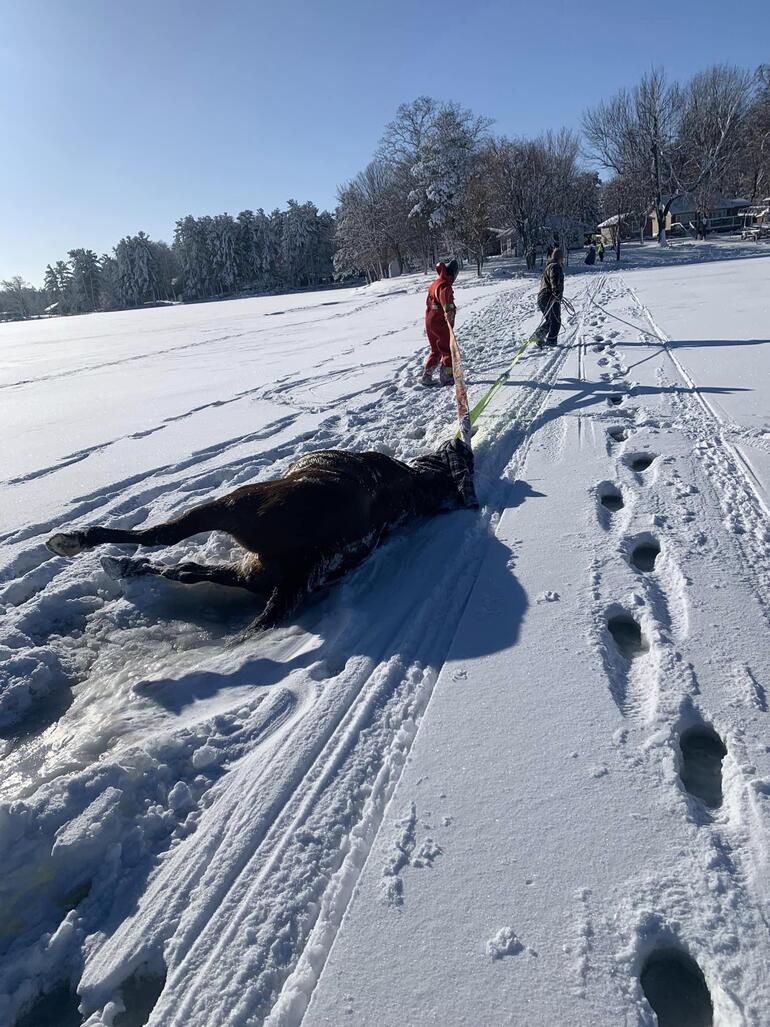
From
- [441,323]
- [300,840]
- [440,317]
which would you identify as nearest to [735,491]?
[300,840]

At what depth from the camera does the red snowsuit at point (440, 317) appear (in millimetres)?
8062

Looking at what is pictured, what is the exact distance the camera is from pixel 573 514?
3936mm

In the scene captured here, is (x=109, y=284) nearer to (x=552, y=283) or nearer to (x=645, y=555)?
(x=552, y=283)

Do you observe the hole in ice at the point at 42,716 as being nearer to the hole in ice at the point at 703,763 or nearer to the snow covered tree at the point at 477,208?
the hole in ice at the point at 703,763

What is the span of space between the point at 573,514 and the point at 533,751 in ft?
6.95

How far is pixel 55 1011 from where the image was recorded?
1.51 meters

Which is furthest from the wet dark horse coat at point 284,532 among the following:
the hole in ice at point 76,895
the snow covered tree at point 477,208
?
the snow covered tree at point 477,208

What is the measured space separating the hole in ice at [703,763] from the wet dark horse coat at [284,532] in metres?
1.85

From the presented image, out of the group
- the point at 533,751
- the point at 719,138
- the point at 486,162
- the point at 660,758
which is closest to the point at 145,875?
the point at 533,751

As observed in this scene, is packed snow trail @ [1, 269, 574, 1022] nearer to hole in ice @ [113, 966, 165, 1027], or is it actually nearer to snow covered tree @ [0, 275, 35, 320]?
hole in ice @ [113, 966, 165, 1027]

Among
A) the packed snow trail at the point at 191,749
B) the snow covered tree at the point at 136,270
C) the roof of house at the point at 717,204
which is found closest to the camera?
the packed snow trail at the point at 191,749

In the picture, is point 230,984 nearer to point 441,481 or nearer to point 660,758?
point 660,758

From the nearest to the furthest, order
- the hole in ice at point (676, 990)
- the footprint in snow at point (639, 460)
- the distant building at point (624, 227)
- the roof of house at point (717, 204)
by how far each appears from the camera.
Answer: the hole in ice at point (676, 990) < the footprint in snow at point (639, 460) < the roof of house at point (717, 204) < the distant building at point (624, 227)

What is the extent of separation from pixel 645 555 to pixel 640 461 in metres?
1.59
